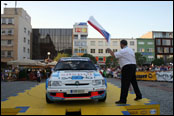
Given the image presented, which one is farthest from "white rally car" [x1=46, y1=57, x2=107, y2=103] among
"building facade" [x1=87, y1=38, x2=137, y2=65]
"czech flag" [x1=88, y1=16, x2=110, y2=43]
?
"building facade" [x1=87, y1=38, x2=137, y2=65]

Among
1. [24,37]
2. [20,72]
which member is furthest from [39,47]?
[20,72]

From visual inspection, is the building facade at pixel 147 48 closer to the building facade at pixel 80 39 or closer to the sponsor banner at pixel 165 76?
the building facade at pixel 80 39

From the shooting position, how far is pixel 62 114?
3.36m

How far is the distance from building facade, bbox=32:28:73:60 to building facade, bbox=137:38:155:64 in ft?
91.0

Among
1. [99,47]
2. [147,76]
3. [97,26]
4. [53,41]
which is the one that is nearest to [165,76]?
[147,76]

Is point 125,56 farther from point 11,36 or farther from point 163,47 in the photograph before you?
point 163,47

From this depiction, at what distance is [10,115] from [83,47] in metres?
55.1

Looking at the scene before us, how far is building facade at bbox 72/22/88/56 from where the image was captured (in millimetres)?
58719

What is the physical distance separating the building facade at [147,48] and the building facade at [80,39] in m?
21.2

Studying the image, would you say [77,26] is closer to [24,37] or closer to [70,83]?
[24,37]

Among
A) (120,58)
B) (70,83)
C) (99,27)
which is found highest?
(99,27)

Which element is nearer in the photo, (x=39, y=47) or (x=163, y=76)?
(x=163, y=76)

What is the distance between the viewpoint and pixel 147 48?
201ft

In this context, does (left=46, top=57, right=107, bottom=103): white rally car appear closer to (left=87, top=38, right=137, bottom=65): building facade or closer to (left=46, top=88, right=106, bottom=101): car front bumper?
(left=46, top=88, right=106, bottom=101): car front bumper
